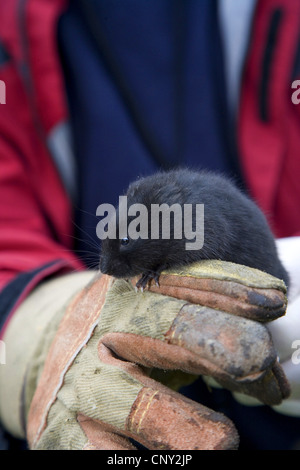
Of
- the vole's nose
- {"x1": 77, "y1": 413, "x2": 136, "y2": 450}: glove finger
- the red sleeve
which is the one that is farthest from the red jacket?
{"x1": 77, "y1": 413, "x2": 136, "y2": 450}: glove finger

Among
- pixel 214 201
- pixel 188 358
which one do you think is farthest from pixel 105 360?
pixel 214 201

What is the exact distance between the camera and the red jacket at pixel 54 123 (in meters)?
2.60

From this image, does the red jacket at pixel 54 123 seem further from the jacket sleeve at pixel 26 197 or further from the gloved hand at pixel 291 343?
the gloved hand at pixel 291 343

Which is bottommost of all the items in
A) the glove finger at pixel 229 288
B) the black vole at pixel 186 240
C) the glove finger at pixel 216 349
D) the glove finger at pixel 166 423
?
the glove finger at pixel 166 423

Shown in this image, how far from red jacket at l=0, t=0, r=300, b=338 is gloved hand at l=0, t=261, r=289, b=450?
3.16ft

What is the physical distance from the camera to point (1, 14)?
2766mm

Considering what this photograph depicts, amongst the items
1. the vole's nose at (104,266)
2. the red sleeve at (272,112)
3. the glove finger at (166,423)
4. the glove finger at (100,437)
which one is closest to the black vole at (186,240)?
the vole's nose at (104,266)

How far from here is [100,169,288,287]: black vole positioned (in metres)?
1.49

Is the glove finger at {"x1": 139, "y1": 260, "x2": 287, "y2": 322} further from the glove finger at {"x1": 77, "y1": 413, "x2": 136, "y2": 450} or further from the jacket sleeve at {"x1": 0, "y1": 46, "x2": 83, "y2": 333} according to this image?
the jacket sleeve at {"x1": 0, "y1": 46, "x2": 83, "y2": 333}

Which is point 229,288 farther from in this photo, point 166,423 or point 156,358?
point 166,423

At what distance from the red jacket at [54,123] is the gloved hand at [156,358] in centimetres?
96

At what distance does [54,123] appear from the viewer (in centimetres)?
282

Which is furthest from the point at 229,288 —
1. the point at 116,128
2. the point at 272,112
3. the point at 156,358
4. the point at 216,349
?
the point at 116,128

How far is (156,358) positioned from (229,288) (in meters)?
0.31
